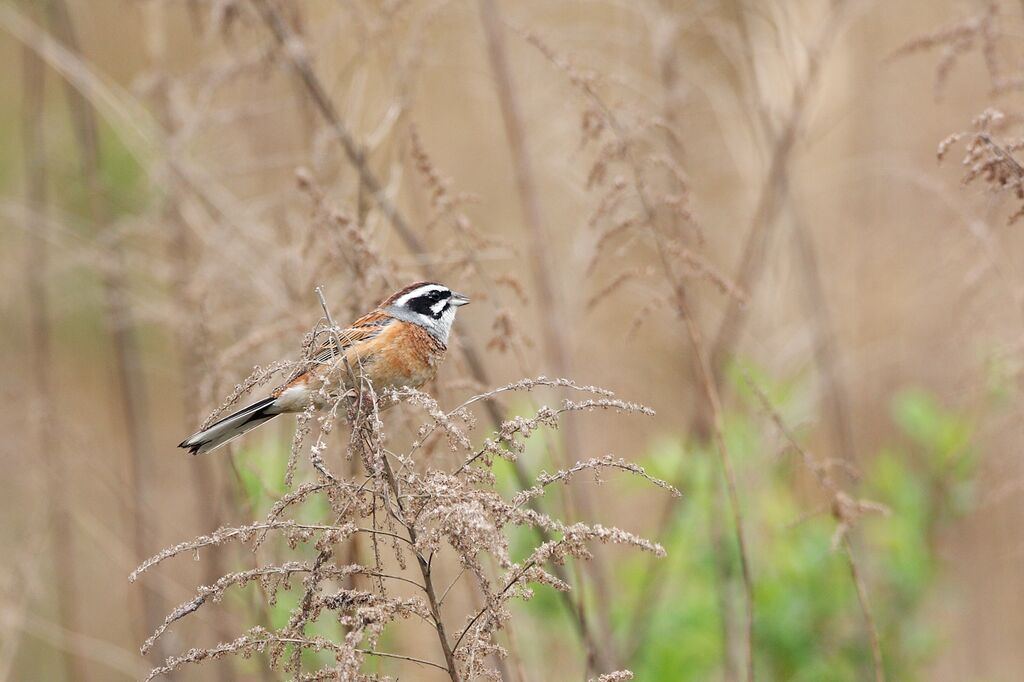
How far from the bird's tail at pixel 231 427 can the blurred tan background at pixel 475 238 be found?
121mm

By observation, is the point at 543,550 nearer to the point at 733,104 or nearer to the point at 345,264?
the point at 345,264

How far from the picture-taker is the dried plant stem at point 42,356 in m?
4.29

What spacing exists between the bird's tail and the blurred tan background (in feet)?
0.40

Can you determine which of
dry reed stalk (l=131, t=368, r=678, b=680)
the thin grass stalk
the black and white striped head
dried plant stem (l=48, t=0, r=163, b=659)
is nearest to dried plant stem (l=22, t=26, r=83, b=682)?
dried plant stem (l=48, t=0, r=163, b=659)

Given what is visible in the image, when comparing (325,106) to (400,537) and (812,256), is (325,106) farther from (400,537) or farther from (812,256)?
(812,256)

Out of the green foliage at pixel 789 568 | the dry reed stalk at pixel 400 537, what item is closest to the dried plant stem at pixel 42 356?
the green foliage at pixel 789 568

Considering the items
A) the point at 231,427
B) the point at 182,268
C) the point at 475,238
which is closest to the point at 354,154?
the point at 475,238

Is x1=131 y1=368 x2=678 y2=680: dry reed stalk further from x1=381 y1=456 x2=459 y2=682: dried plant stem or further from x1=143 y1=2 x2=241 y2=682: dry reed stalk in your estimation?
x1=143 y1=2 x2=241 y2=682: dry reed stalk

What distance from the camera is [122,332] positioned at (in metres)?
4.52

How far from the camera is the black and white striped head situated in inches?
124

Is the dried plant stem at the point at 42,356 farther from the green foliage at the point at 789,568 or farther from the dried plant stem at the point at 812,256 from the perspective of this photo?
the dried plant stem at the point at 812,256

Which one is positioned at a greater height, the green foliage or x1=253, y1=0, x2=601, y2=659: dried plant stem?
x1=253, y1=0, x2=601, y2=659: dried plant stem

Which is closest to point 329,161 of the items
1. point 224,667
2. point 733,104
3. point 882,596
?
point 224,667

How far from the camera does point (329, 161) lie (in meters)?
3.88
